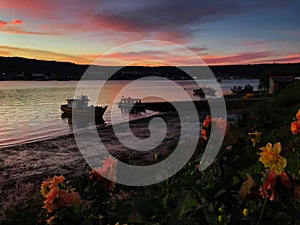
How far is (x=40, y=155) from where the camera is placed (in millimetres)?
18766

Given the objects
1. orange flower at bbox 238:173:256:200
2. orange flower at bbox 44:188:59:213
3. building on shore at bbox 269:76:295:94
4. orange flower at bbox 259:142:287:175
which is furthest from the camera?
building on shore at bbox 269:76:295:94

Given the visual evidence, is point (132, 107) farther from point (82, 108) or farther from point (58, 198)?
point (58, 198)

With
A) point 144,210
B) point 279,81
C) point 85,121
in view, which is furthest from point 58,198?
point 279,81

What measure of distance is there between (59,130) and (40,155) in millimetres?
13852

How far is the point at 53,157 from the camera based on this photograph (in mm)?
17969

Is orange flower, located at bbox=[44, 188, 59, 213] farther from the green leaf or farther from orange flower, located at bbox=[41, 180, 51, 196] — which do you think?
the green leaf

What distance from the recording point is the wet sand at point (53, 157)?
1383cm

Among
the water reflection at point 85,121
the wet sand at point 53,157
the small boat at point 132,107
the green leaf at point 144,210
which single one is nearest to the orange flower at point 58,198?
the green leaf at point 144,210

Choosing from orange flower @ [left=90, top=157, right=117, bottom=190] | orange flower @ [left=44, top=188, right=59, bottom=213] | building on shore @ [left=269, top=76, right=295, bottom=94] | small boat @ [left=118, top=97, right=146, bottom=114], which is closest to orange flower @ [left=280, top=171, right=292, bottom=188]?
orange flower @ [left=90, top=157, right=117, bottom=190]

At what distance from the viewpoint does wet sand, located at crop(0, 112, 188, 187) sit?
13828mm

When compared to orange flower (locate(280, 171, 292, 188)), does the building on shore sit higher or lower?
higher

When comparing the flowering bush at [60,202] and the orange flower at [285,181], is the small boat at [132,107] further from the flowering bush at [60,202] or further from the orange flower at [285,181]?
the orange flower at [285,181]

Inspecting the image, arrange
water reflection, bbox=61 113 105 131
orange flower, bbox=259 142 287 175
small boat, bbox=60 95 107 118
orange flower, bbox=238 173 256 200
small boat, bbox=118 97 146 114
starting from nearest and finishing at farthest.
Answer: orange flower, bbox=259 142 287 175, orange flower, bbox=238 173 256 200, water reflection, bbox=61 113 105 131, small boat, bbox=60 95 107 118, small boat, bbox=118 97 146 114

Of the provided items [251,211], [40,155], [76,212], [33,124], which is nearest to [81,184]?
[76,212]
